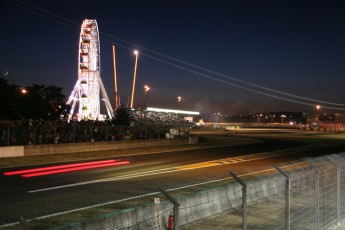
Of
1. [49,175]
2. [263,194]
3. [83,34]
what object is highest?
[83,34]

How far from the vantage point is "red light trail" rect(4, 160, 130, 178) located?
18422 millimetres

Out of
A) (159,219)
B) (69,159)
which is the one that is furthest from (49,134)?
(159,219)

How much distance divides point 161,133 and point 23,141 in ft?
56.3

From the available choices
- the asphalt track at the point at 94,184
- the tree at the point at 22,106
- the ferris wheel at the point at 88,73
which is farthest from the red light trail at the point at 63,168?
the ferris wheel at the point at 88,73

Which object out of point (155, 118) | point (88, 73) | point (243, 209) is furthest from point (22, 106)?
point (155, 118)

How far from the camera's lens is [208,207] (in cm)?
477

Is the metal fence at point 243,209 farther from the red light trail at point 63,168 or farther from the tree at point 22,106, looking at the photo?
the tree at point 22,106

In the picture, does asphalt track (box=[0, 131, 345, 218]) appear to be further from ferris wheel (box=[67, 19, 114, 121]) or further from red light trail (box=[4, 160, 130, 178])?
ferris wheel (box=[67, 19, 114, 121])

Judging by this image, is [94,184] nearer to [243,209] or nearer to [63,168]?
[63,168]

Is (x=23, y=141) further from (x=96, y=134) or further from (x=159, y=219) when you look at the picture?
(x=159, y=219)

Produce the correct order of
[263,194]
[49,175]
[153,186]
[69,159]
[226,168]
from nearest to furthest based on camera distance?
[263,194] < [153,186] < [49,175] < [226,168] < [69,159]

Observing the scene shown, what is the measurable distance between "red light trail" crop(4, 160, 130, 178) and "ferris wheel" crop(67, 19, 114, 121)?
Answer: 41808mm

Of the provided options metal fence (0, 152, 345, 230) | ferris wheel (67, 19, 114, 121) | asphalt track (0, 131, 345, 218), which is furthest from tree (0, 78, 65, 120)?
metal fence (0, 152, 345, 230)

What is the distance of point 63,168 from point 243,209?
1683 cm
